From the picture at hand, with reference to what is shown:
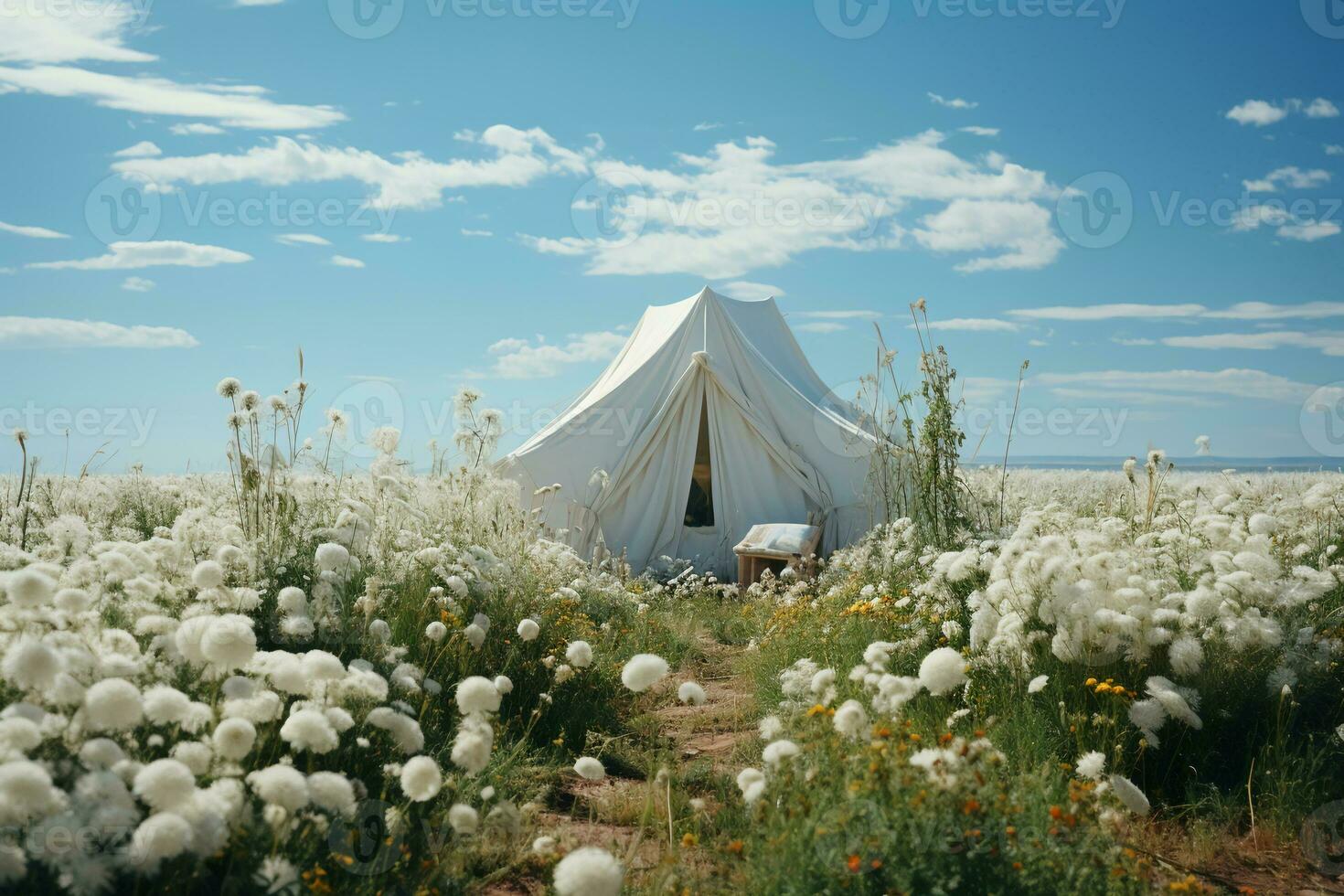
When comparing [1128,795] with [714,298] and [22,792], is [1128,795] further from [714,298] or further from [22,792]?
[714,298]

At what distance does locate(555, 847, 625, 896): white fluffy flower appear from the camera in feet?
7.66

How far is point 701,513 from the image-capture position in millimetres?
14078

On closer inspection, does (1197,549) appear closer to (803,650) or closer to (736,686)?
(803,650)

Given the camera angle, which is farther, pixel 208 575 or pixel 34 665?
pixel 208 575

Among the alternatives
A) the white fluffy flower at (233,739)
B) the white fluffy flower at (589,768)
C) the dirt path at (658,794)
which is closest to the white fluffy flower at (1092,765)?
the dirt path at (658,794)

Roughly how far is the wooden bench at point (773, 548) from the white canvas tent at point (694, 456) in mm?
1628

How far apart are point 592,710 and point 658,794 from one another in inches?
48.1

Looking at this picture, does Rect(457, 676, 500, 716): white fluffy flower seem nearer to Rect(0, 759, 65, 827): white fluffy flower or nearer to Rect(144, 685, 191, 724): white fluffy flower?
Rect(144, 685, 191, 724): white fluffy flower

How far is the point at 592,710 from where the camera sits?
5418 millimetres

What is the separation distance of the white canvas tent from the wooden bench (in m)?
1.63

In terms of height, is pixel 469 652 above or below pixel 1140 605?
below

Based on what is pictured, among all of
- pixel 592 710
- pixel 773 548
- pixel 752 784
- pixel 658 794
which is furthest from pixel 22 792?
pixel 773 548

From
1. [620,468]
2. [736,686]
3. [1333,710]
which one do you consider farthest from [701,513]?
[1333,710]

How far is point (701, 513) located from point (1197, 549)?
911 centimetres
